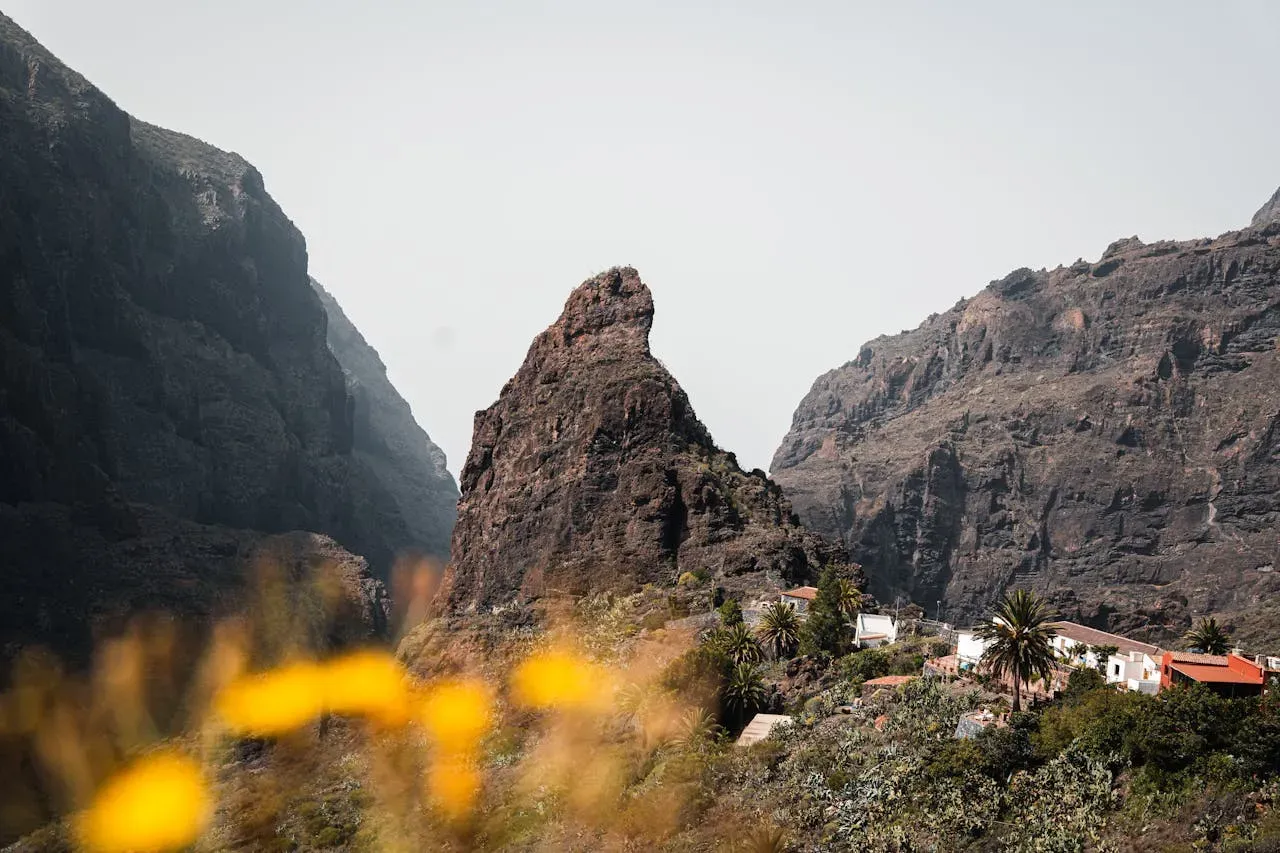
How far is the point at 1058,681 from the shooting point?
83438mm

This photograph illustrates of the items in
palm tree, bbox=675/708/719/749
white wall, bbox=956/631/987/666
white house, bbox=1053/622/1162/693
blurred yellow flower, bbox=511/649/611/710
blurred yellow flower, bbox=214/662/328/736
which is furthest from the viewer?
Answer: blurred yellow flower, bbox=214/662/328/736

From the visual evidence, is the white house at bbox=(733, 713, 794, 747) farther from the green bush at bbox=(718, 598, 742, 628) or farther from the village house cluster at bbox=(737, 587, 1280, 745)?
the green bush at bbox=(718, 598, 742, 628)

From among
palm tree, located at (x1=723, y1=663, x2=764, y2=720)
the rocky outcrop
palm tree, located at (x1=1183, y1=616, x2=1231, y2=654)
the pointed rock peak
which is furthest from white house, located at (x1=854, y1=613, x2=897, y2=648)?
the pointed rock peak

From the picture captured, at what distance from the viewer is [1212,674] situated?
3081 inches

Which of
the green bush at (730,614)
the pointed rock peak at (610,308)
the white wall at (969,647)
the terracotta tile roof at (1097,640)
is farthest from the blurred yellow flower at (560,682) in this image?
the pointed rock peak at (610,308)

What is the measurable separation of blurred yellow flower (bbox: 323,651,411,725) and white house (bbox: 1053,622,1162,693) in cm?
6548

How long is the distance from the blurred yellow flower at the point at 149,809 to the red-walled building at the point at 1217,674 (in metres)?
81.3

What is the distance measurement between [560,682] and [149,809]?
46472mm

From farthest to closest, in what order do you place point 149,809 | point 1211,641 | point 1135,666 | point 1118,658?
point 149,809 < point 1211,641 < point 1118,658 < point 1135,666

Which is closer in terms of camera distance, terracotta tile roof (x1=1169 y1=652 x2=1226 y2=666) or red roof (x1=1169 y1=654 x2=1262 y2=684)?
red roof (x1=1169 y1=654 x2=1262 y2=684)

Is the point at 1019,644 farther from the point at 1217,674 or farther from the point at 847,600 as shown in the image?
the point at 847,600

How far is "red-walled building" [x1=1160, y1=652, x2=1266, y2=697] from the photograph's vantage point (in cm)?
7681

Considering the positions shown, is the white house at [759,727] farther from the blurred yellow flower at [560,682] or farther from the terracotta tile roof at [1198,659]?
the terracotta tile roof at [1198,659]

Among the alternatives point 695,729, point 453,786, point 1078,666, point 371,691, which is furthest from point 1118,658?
point 371,691
